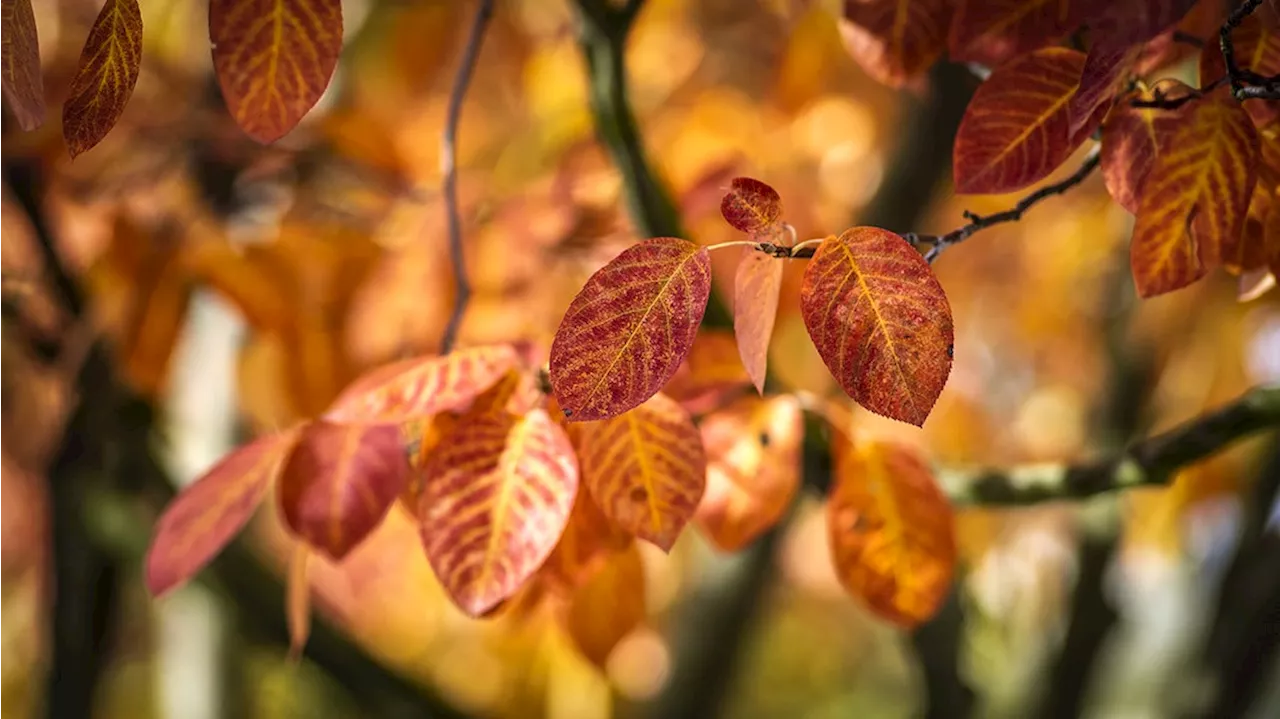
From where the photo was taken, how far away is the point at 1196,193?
0.43m

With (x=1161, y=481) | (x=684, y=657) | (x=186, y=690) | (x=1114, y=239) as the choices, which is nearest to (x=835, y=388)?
(x=684, y=657)

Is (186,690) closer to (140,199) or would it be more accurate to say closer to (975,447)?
(140,199)

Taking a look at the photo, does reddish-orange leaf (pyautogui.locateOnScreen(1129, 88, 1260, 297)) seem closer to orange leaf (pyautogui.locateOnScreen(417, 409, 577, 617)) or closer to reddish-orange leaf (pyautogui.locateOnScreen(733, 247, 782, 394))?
reddish-orange leaf (pyautogui.locateOnScreen(733, 247, 782, 394))

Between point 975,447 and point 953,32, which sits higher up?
point 953,32

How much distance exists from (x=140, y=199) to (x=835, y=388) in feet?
3.64

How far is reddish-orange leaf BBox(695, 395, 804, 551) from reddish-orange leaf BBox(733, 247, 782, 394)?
22 cm

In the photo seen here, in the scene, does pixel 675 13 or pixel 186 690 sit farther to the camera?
pixel 675 13

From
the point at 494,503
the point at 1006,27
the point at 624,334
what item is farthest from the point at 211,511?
the point at 1006,27

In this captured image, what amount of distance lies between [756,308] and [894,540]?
0.92 ft

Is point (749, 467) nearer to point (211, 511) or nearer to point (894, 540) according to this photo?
point (894, 540)

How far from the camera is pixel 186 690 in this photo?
1424mm

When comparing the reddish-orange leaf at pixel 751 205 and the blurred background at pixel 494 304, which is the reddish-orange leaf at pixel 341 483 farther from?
the reddish-orange leaf at pixel 751 205

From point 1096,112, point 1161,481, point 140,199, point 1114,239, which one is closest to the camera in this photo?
point 1096,112

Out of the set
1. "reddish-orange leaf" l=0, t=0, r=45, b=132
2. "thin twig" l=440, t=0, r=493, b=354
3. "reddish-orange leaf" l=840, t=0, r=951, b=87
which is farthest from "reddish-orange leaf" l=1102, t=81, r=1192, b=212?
"reddish-orange leaf" l=0, t=0, r=45, b=132
